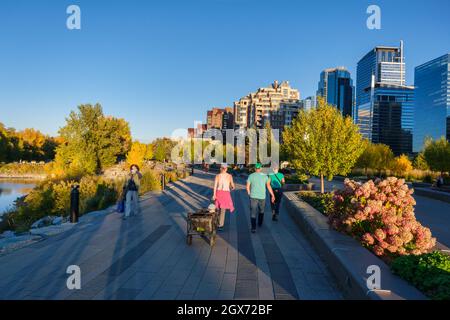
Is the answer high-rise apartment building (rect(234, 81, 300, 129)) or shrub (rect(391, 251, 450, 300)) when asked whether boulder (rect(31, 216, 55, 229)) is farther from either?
high-rise apartment building (rect(234, 81, 300, 129))

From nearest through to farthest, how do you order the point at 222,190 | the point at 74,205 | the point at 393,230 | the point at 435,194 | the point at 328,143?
the point at 393,230 < the point at 222,190 < the point at 74,205 < the point at 328,143 < the point at 435,194

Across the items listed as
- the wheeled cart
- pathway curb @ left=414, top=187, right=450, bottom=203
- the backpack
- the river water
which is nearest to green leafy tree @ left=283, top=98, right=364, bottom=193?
pathway curb @ left=414, top=187, right=450, bottom=203

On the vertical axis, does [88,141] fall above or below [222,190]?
above

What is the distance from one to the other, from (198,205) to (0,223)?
8.85 meters

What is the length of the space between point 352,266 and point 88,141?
39.6 m

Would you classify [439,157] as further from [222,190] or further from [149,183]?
[222,190]

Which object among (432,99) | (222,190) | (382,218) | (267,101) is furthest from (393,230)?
(432,99)

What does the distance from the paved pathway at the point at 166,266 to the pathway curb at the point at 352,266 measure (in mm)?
227

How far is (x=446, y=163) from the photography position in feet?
82.9

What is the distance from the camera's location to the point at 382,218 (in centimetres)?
672

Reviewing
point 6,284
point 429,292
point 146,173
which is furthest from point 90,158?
point 429,292

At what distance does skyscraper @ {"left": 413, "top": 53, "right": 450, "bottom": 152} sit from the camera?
544 ft

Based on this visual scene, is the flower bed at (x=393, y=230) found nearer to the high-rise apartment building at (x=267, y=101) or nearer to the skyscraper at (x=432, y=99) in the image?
the high-rise apartment building at (x=267, y=101)
